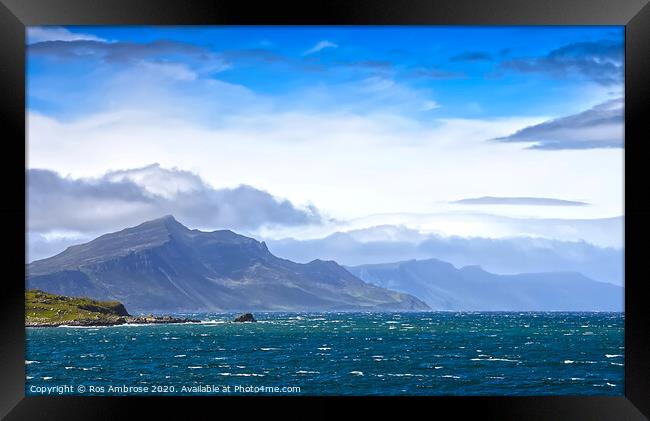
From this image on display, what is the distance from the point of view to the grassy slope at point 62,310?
37219 millimetres

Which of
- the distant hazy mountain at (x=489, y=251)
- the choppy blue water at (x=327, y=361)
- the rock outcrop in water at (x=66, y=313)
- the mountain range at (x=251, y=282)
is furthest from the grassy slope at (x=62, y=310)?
the mountain range at (x=251, y=282)

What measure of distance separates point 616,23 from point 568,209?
3453 cm

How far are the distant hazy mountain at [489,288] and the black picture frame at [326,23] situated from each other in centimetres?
4602

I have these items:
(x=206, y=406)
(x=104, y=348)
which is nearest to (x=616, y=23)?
(x=206, y=406)

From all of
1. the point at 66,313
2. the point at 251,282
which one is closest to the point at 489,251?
the point at 66,313

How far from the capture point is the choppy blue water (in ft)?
80.1

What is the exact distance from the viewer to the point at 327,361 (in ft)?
93.0

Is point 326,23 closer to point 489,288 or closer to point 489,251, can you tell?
point 489,251

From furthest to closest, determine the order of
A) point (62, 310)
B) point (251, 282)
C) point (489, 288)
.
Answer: point (251, 282) → point (489, 288) → point (62, 310)

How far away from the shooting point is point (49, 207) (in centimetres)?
4300

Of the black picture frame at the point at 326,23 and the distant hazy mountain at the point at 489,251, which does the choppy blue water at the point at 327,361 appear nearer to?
the distant hazy mountain at the point at 489,251

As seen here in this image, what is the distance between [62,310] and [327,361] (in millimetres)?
16083

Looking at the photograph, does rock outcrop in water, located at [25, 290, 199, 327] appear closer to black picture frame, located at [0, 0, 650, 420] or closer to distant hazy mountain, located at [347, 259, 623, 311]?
distant hazy mountain, located at [347, 259, 623, 311]

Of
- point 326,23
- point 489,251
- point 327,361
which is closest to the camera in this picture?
point 326,23
